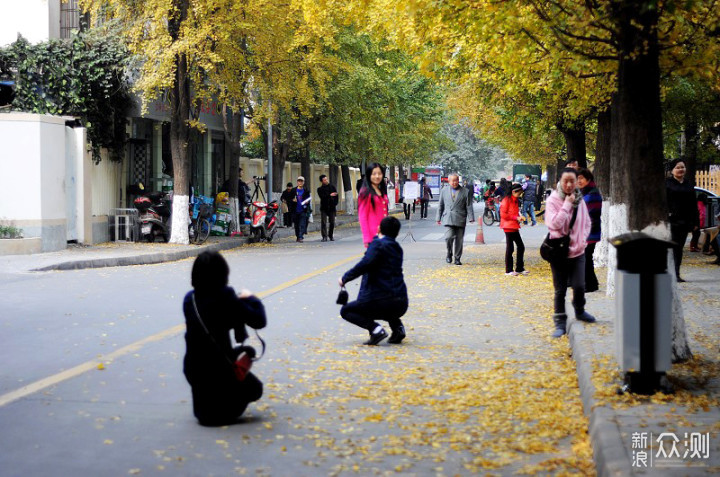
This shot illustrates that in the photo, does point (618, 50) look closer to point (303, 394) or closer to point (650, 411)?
point (650, 411)

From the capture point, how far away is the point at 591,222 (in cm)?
1473

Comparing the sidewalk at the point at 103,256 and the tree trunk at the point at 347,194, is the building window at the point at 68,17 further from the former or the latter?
the tree trunk at the point at 347,194

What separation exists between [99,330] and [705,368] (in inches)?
254

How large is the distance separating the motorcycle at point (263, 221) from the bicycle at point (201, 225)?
131cm

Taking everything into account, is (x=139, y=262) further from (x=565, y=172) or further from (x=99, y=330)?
(x=565, y=172)

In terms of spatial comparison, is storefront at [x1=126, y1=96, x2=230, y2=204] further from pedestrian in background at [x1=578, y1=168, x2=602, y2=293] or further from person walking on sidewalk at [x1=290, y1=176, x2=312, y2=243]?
pedestrian in background at [x1=578, y1=168, x2=602, y2=293]

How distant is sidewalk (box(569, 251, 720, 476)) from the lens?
5434 millimetres

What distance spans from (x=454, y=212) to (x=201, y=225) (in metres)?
10.2

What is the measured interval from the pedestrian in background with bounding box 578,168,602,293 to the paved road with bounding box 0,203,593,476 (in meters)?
0.83

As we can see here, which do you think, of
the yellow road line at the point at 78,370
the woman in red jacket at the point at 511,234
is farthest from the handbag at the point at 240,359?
the woman in red jacket at the point at 511,234

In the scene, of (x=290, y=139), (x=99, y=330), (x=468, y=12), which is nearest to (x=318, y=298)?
(x=99, y=330)

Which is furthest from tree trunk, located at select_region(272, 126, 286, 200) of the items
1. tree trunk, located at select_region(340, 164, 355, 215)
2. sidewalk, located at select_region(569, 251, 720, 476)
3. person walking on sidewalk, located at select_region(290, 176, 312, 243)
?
sidewalk, located at select_region(569, 251, 720, 476)

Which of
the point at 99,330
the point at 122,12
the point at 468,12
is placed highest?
the point at 122,12

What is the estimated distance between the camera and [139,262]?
21625 millimetres
